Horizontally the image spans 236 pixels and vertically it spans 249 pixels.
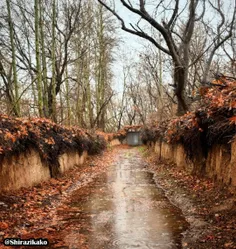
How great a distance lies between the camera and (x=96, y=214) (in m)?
5.96

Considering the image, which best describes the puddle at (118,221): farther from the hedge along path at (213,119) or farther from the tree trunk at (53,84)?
the tree trunk at (53,84)

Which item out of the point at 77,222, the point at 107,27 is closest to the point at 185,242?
the point at 77,222

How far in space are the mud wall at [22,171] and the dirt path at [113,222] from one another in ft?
3.56

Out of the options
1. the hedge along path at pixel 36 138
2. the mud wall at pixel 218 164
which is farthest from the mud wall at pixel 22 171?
the mud wall at pixel 218 164

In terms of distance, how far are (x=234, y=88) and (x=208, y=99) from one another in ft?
4.32

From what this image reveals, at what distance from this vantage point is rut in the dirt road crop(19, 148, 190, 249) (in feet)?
14.4

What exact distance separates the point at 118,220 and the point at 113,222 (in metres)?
0.15

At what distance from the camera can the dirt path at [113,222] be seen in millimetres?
4395

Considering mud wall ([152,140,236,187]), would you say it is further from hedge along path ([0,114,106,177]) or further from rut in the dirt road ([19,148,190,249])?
hedge along path ([0,114,106,177])

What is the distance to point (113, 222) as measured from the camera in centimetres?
538

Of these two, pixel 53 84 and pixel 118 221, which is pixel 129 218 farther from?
pixel 53 84

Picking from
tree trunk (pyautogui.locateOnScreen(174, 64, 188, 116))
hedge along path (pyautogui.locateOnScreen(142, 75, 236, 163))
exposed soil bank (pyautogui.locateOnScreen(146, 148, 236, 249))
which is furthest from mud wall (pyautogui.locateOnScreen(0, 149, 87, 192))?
tree trunk (pyautogui.locateOnScreen(174, 64, 188, 116))

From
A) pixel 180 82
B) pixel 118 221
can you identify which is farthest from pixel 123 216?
pixel 180 82

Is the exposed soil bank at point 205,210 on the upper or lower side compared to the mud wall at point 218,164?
lower
